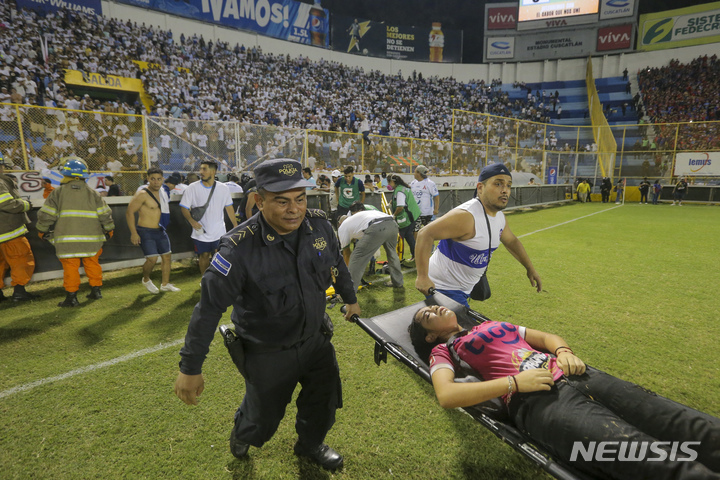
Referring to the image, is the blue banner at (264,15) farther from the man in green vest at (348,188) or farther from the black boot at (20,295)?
the black boot at (20,295)

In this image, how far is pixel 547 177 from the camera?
22.2 m

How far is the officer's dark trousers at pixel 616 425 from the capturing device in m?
1.82

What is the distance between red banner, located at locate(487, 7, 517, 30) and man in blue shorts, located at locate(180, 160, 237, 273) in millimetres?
43085

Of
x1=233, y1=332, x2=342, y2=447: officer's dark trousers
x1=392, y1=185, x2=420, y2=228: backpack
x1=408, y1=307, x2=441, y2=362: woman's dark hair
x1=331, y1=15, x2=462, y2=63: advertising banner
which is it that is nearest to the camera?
x1=233, y1=332, x2=342, y2=447: officer's dark trousers

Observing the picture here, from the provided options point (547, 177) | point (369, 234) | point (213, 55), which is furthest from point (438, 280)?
point (213, 55)

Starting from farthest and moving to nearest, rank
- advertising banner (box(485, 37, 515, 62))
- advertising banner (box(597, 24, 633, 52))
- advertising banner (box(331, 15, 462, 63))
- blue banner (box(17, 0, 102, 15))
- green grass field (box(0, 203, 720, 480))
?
advertising banner (box(485, 37, 515, 62))
advertising banner (box(331, 15, 462, 63))
advertising banner (box(597, 24, 633, 52))
blue banner (box(17, 0, 102, 15))
green grass field (box(0, 203, 720, 480))

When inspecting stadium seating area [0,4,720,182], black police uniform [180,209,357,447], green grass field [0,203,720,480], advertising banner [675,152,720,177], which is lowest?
green grass field [0,203,720,480]

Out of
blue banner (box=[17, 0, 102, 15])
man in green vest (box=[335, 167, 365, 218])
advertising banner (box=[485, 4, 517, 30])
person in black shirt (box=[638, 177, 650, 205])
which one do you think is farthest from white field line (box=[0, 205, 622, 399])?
advertising banner (box=[485, 4, 517, 30])

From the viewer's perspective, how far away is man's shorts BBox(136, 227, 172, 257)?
20.2 feet

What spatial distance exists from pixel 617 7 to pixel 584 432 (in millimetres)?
46953

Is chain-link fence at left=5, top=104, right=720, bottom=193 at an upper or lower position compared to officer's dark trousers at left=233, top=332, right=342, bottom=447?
upper

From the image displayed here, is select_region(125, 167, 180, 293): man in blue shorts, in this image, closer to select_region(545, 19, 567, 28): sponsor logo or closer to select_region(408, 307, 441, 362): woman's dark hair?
select_region(408, 307, 441, 362): woman's dark hair

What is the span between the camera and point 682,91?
102 ft

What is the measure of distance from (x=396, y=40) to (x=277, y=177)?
139ft
